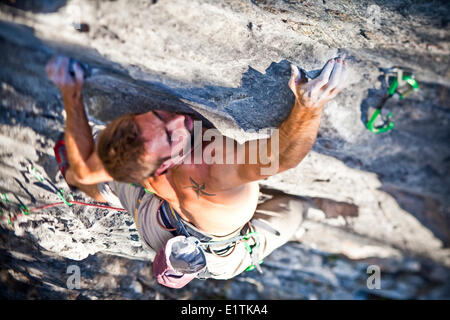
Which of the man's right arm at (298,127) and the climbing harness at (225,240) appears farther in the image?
the climbing harness at (225,240)

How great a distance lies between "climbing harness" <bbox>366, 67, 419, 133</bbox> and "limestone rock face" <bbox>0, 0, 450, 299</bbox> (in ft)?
0.11

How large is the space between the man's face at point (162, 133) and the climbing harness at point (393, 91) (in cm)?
86

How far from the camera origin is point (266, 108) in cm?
127

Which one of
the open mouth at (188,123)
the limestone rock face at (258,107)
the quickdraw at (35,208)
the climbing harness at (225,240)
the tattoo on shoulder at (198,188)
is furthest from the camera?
the quickdraw at (35,208)

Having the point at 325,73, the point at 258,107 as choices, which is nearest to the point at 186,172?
the point at 258,107

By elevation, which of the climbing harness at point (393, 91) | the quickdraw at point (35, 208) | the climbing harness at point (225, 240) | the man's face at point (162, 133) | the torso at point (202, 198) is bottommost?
the climbing harness at point (225, 240)

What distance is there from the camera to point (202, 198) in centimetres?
131

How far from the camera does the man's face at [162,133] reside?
1022mm

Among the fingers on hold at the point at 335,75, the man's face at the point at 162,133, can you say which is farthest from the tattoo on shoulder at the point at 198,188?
the fingers on hold at the point at 335,75

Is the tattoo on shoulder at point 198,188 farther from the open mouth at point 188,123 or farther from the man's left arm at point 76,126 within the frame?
the man's left arm at point 76,126

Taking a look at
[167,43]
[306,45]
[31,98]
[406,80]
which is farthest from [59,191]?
[406,80]

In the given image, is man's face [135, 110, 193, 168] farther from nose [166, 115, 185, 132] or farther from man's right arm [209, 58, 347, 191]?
man's right arm [209, 58, 347, 191]

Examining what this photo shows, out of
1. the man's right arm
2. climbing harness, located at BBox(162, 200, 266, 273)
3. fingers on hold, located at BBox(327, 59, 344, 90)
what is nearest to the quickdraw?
climbing harness, located at BBox(162, 200, 266, 273)

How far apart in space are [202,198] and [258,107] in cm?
48
